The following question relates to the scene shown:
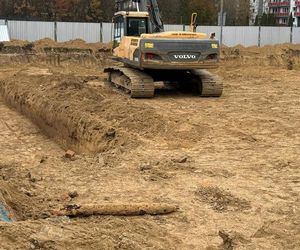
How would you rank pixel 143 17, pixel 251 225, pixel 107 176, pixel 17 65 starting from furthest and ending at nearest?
pixel 17 65 → pixel 143 17 → pixel 107 176 → pixel 251 225

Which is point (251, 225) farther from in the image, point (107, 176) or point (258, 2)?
point (258, 2)

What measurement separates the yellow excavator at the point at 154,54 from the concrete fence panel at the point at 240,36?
17.2 meters

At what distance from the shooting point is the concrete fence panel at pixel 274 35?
3331 cm

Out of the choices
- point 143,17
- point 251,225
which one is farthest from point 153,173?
point 143,17

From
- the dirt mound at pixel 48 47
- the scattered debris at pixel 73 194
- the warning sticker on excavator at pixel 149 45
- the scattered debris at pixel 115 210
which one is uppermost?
the warning sticker on excavator at pixel 149 45

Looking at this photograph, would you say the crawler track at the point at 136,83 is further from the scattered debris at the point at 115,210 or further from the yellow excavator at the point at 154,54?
the scattered debris at the point at 115,210

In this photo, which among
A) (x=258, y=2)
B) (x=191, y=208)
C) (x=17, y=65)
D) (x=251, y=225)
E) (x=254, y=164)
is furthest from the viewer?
(x=258, y=2)

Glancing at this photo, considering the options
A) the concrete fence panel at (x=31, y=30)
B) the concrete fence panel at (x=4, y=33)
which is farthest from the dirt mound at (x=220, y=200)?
the concrete fence panel at (x=31, y=30)

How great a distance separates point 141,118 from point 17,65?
14911 mm

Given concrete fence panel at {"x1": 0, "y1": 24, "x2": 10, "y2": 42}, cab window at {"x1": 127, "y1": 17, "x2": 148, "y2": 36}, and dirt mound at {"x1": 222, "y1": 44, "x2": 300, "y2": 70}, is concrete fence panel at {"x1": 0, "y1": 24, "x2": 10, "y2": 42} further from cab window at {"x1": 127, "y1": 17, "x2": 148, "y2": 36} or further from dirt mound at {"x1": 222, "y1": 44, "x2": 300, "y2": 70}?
cab window at {"x1": 127, "y1": 17, "x2": 148, "y2": 36}

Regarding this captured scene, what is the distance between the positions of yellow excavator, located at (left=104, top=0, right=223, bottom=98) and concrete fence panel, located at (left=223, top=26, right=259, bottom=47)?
17161 mm

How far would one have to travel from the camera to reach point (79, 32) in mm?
29672

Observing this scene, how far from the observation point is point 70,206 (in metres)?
5.52

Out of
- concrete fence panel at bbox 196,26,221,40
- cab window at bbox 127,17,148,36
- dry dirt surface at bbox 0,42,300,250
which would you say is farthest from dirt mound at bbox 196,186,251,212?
concrete fence panel at bbox 196,26,221,40
